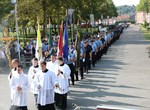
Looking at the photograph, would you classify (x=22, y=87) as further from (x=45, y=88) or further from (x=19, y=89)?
(x=45, y=88)

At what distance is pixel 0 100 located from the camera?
14703 mm

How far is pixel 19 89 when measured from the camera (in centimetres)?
1077

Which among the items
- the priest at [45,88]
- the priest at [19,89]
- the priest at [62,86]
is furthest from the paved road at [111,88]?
the priest at [19,89]

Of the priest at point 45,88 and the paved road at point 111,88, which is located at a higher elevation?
the priest at point 45,88

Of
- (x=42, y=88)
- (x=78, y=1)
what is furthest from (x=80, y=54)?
(x=78, y=1)

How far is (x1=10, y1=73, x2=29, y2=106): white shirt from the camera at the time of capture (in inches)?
425

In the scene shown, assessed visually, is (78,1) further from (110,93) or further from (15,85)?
(15,85)

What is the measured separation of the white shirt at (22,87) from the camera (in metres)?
10.8

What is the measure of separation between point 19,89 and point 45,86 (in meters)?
0.73

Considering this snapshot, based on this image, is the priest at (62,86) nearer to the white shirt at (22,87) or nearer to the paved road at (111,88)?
the paved road at (111,88)

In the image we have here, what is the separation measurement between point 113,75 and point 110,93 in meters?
4.82

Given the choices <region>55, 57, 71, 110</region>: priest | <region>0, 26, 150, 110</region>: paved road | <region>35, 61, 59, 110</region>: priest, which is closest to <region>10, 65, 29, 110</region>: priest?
<region>35, 61, 59, 110</region>: priest

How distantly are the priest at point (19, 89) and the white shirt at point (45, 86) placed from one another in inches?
15.6

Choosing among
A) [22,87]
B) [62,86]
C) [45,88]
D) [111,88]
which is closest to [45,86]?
[45,88]
